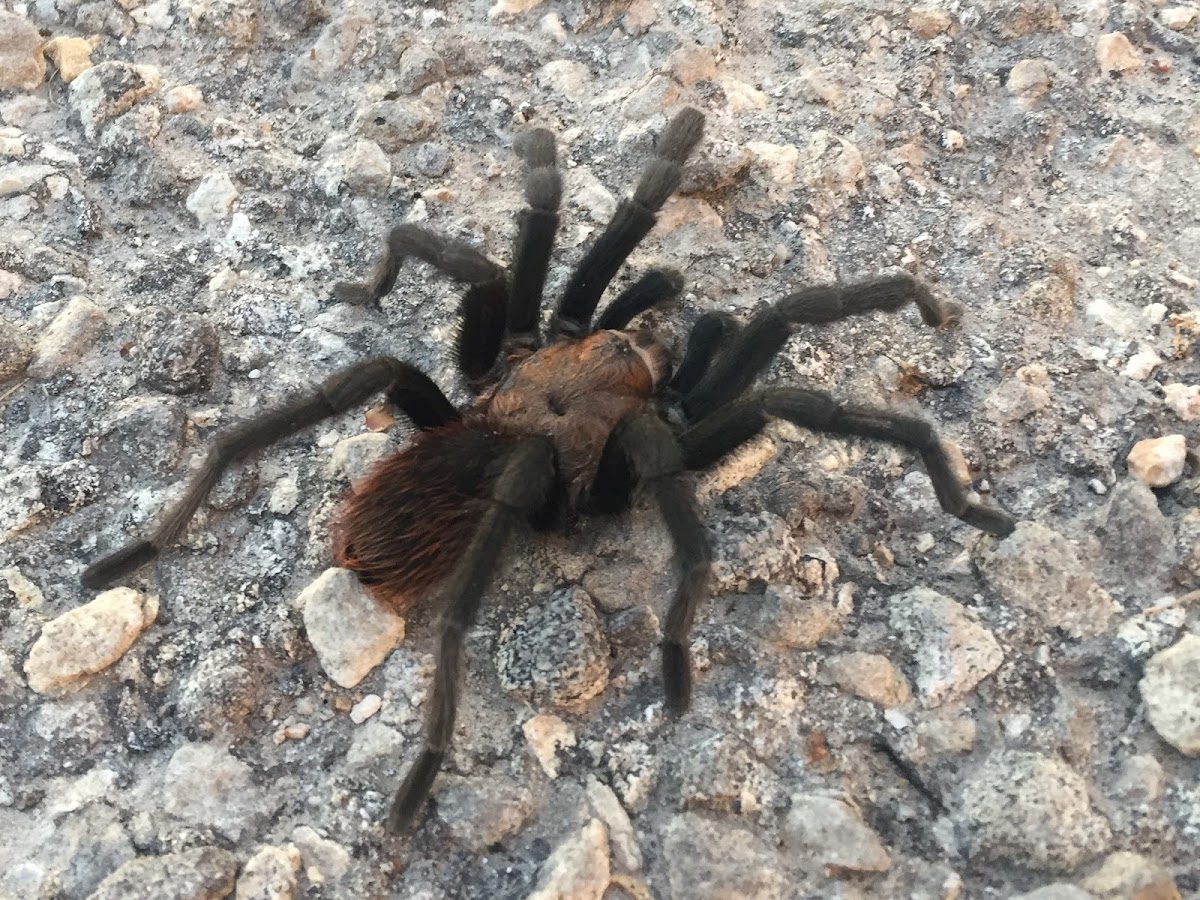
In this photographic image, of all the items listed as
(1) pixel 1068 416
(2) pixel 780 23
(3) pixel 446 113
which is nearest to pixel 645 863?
(1) pixel 1068 416

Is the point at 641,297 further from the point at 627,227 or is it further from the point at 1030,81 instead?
the point at 1030,81

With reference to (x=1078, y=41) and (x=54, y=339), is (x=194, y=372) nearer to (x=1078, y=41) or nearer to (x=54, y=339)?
(x=54, y=339)

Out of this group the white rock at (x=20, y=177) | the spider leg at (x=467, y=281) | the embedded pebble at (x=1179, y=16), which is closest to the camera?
the spider leg at (x=467, y=281)

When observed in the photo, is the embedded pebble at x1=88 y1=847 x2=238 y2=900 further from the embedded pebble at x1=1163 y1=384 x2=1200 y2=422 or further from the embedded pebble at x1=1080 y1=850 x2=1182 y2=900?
the embedded pebble at x1=1163 y1=384 x2=1200 y2=422

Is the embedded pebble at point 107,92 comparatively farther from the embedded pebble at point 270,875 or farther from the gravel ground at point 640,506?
the embedded pebble at point 270,875

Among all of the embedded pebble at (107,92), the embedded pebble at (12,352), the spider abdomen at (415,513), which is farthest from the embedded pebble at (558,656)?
the embedded pebble at (107,92)

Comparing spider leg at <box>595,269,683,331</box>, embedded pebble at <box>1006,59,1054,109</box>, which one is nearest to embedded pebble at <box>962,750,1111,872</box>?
spider leg at <box>595,269,683,331</box>

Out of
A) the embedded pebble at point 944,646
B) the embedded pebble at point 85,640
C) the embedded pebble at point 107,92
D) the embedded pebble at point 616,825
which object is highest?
the embedded pebble at point 107,92

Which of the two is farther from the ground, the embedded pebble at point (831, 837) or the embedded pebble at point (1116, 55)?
the embedded pebble at point (1116, 55)
